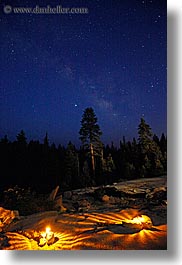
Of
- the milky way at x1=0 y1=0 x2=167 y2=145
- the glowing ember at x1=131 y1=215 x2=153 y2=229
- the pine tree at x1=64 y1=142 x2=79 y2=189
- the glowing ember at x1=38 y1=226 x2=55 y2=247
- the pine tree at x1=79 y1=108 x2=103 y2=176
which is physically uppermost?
the milky way at x1=0 y1=0 x2=167 y2=145

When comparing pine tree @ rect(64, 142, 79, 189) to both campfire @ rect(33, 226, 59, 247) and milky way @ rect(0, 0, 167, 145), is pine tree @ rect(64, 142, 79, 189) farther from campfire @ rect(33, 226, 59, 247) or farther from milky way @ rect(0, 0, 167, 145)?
campfire @ rect(33, 226, 59, 247)

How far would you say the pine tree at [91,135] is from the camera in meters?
2.09

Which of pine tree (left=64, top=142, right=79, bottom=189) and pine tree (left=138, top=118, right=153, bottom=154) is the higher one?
A: pine tree (left=138, top=118, right=153, bottom=154)

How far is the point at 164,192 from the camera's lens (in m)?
2.06

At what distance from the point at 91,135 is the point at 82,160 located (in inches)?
5.0

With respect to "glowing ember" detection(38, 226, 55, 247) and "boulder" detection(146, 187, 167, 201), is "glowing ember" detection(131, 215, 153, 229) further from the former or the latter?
"glowing ember" detection(38, 226, 55, 247)

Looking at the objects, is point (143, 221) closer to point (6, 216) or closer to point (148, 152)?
point (148, 152)

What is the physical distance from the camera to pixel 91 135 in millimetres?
2094

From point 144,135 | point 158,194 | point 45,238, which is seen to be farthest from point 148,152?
point 45,238

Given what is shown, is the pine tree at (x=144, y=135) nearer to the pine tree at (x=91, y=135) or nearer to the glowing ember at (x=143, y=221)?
the pine tree at (x=91, y=135)

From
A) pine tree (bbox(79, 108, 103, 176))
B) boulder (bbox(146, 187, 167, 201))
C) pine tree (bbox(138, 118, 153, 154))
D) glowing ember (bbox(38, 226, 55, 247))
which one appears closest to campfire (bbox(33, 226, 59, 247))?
glowing ember (bbox(38, 226, 55, 247))

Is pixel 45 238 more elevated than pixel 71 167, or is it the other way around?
pixel 71 167

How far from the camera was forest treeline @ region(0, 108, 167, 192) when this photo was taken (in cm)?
208

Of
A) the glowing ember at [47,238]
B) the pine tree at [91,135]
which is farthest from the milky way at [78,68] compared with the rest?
the glowing ember at [47,238]
